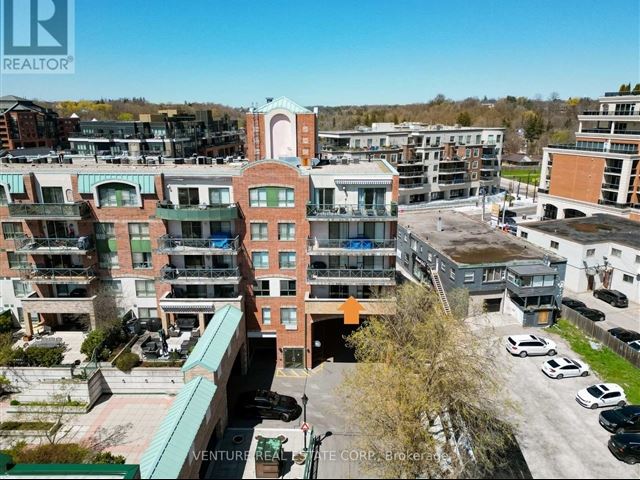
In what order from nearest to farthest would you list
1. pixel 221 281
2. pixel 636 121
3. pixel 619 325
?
pixel 221 281 → pixel 619 325 → pixel 636 121

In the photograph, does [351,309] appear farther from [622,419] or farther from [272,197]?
[622,419]

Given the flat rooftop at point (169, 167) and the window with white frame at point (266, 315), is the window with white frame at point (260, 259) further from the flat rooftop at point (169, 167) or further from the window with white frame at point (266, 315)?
the flat rooftop at point (169, 167)

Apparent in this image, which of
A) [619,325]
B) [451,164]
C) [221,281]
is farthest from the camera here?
[451,164]

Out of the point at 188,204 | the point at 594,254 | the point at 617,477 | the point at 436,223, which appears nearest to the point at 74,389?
the point at 188,204

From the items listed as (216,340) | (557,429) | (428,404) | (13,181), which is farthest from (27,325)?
(557,429)

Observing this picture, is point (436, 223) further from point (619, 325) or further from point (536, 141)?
point (536, 141)

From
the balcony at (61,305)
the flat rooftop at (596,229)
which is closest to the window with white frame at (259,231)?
the balcony at (61,305)

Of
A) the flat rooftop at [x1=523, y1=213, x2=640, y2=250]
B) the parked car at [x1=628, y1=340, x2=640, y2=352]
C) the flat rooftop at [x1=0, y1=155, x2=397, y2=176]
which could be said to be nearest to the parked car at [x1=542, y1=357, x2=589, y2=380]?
the parked car at [x1=628, y1=340, x2=640, y2=352]
